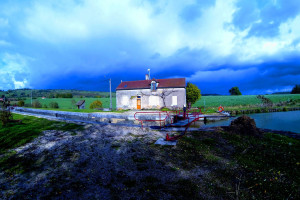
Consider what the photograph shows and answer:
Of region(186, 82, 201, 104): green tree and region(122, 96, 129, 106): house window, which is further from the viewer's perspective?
region(186, 82, 201, 104): green tree

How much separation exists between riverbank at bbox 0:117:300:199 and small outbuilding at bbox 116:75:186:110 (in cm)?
1622

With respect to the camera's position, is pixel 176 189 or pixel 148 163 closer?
pixel 176 189

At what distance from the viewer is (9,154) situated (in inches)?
227

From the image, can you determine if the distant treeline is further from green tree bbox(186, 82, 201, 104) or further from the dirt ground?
the dirt ground

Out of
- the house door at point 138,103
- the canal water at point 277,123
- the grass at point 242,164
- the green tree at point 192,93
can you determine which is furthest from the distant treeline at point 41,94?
the grass at point 242,164

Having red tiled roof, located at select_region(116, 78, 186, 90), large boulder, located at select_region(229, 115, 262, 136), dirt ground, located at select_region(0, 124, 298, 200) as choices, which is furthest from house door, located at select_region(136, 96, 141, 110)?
dirt ground, located at select_region(0, 124, 298, 200)

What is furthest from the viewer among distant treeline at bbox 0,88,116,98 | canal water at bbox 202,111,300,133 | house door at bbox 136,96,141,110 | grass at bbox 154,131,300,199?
distant treeline at bbox 0,88,116,98

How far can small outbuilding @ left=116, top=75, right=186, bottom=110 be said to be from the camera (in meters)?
23.2

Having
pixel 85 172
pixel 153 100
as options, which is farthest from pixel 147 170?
pixel 153 100

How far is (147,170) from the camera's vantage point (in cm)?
447

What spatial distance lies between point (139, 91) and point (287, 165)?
21575 millimetres

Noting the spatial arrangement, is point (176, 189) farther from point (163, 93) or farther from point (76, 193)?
point (163, 93)

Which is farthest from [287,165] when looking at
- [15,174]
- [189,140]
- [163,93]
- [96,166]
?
[163,93]

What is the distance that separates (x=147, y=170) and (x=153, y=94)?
20.3m
